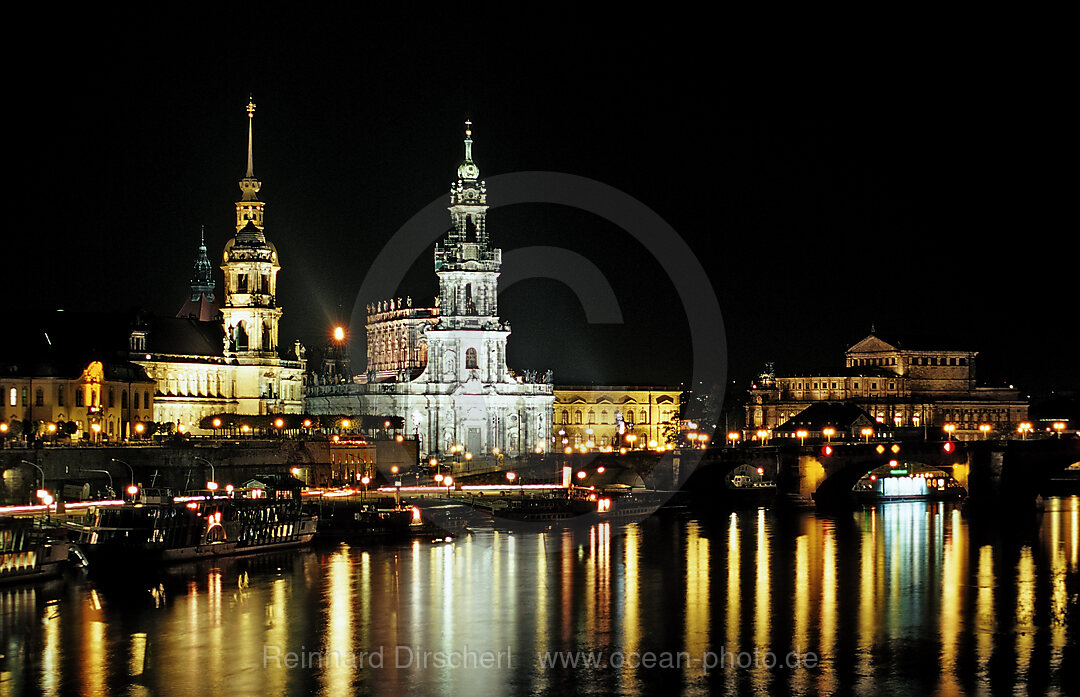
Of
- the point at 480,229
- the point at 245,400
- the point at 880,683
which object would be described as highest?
the point at 480,229

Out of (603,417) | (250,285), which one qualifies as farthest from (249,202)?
(603,417)

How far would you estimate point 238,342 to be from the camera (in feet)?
462

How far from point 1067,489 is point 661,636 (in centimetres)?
9636

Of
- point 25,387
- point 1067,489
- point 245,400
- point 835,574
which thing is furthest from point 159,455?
point 1067,489

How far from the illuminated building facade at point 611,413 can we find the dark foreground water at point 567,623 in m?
87.9

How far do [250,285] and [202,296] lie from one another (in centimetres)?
2208

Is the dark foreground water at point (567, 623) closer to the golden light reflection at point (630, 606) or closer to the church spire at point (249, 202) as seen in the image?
the golden light reflection at point (630, 606)

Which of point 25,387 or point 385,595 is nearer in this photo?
point 385,595

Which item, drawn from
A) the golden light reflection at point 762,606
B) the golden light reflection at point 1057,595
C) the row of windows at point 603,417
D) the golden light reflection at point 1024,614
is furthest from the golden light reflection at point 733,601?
the row of windows at point 603,417

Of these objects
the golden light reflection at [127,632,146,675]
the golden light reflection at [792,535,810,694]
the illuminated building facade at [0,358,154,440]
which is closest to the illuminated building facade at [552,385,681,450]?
the illuminated building facade at [0,358,154,440]

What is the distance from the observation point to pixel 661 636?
194 feet

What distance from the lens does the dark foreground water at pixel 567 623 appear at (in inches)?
2014

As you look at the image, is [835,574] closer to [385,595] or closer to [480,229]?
[385,595]

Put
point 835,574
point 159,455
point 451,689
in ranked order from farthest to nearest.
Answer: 1. point 159,455
2. point 835,574
3. point 451,689
